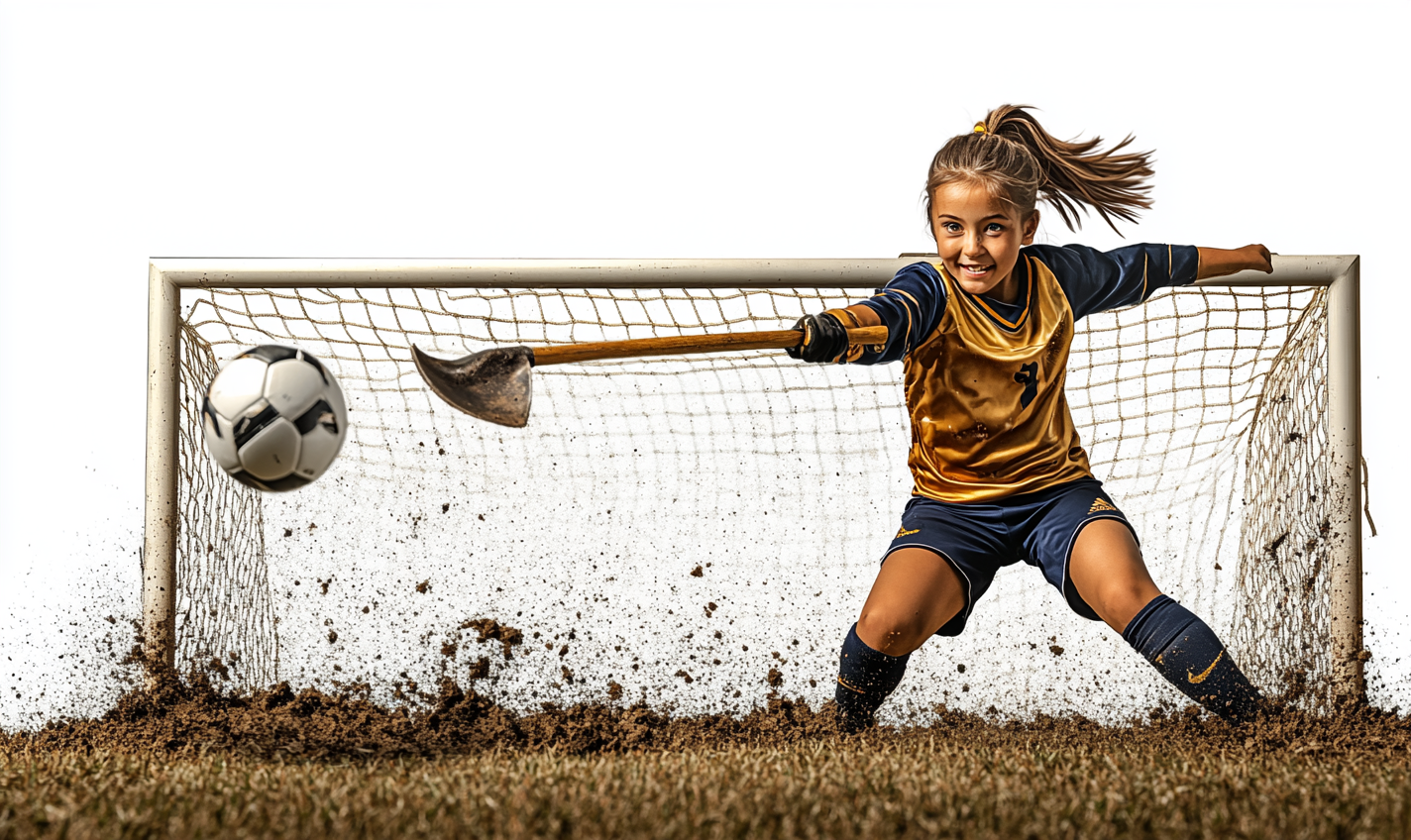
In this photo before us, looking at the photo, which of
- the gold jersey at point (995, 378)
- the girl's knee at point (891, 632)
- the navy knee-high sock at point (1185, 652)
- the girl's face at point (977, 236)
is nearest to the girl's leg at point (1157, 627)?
the navy knee-high sock at point (1185, 652)

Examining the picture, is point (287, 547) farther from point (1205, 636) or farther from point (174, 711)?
point (1205, 636)

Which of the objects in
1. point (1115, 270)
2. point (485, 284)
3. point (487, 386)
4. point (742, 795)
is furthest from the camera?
point (485, 284)

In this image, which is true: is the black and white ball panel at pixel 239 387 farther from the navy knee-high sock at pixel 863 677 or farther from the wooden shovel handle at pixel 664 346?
the navy knee-high sock at pixel 863 677

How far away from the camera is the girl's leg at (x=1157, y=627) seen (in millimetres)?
2834

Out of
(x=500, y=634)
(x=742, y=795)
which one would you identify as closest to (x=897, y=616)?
(x=742, y=795)

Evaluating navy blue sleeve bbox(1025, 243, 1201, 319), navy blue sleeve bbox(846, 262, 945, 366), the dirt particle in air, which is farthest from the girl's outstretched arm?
the dirt particle in air

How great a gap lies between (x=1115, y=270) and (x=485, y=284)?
1928 millimetres

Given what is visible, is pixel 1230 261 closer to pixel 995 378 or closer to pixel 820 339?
pixel 995 378

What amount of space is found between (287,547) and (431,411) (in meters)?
0.65

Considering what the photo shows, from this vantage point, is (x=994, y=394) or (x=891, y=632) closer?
(x=891, y=632)

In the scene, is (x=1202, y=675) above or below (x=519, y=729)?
above

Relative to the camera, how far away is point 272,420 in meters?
2.67

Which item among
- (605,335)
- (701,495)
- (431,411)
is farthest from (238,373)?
(701,495)

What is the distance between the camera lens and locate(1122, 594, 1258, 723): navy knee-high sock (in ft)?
9.29
